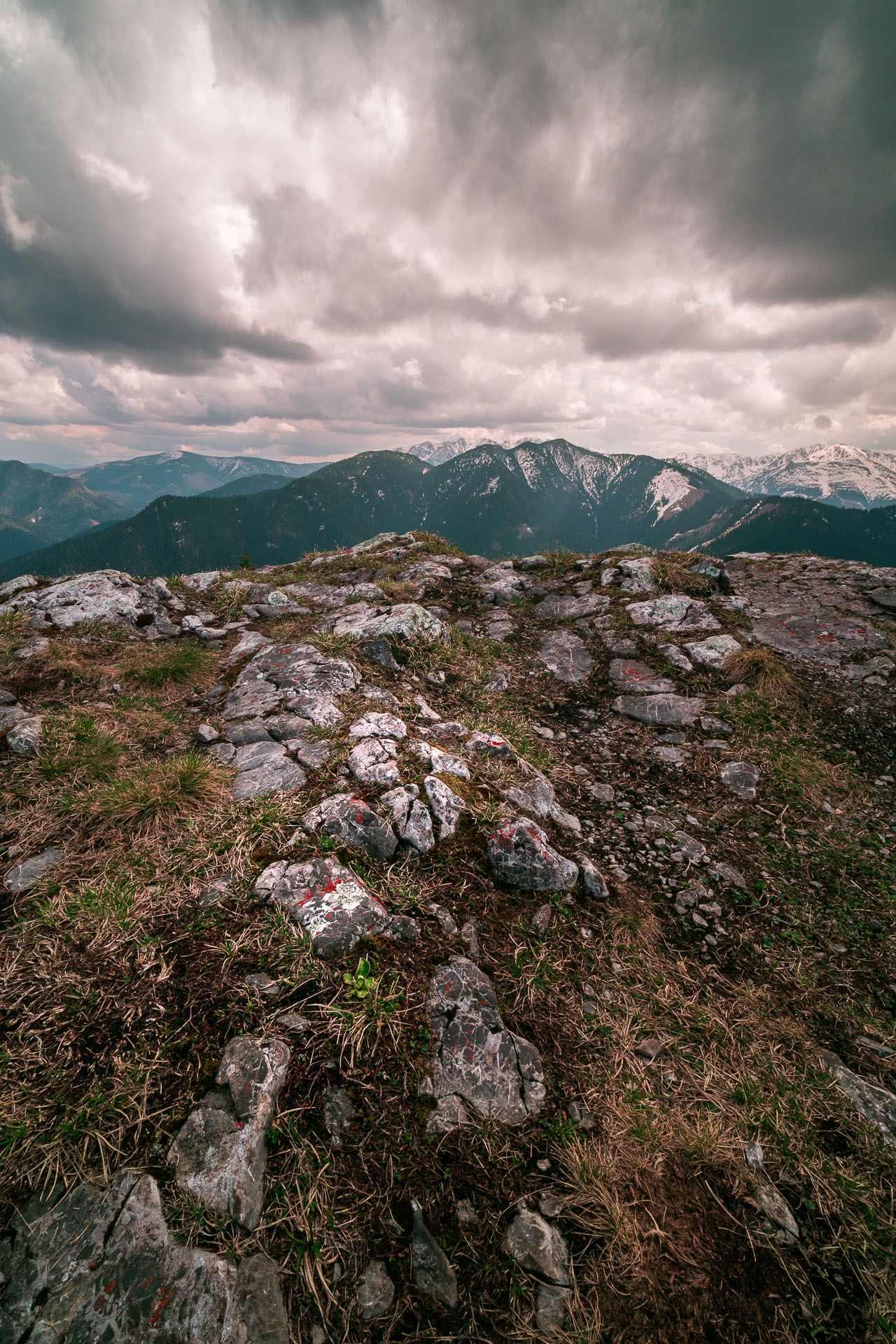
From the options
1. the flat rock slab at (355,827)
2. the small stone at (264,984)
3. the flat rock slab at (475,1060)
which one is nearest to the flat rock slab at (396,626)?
the flat rock slab at (355,827)

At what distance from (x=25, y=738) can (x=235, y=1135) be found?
5735mm

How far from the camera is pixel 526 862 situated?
5625 mm

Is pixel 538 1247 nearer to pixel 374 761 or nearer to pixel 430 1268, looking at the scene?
pixel 430 1268

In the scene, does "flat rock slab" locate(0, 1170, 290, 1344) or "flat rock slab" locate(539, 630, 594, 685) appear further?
"flat rock slab" locate(539, 630, 594, 685)

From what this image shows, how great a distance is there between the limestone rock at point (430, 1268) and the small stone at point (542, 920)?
2.46m

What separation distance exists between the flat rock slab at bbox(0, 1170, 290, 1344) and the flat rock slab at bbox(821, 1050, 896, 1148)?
190 inches

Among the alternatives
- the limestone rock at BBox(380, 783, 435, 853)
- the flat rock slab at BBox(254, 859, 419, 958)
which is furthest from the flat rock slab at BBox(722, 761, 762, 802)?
the flat rock slab at BBox(254, 859, 419, 958)

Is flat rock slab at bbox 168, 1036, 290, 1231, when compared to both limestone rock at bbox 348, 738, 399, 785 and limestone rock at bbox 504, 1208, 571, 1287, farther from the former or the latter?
limestone rock at bbox 348, 738, 399, 785

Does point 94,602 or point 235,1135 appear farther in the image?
point 94,602

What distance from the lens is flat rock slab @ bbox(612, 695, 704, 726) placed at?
1004 cm

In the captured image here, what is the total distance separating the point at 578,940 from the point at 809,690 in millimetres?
8950

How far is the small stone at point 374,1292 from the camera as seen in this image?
2.74 metres

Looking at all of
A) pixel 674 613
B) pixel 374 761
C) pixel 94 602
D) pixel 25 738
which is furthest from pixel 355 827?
pixel 674 613

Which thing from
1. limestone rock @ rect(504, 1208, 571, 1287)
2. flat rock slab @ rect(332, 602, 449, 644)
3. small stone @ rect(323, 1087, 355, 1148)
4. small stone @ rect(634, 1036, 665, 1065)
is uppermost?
flat rock slab @ rect(332, 602, 449, 644)
